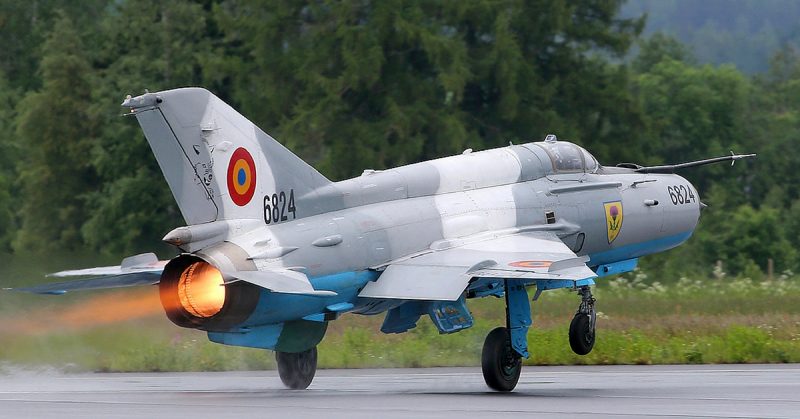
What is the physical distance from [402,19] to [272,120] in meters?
5.67

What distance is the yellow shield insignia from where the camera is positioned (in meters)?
17.5

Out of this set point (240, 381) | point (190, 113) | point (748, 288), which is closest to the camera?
point (190, 113)

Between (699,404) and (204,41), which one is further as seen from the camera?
(204,41)

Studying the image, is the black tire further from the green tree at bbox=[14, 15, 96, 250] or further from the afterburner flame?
the green tree at bbox=[14, 15, 96, 250]

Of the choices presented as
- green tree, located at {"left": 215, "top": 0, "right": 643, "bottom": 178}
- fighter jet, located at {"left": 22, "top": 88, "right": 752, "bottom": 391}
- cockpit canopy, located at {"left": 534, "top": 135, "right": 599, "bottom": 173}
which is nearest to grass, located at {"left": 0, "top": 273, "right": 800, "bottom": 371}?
fighter jet, located at {"left": 22, "top": 88, "right": 752, "bottom": 391}

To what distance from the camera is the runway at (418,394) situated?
40.7ft

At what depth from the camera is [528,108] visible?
135ft

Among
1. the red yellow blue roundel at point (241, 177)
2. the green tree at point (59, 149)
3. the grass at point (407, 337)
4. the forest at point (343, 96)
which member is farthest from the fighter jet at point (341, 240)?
the green tree at point (59, 149)

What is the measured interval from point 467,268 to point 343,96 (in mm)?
26902

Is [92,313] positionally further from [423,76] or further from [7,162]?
[7,162]

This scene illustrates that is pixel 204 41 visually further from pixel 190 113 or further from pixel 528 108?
pixel 190 113

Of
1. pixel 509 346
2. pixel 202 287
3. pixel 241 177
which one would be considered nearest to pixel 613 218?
pixel 509 346

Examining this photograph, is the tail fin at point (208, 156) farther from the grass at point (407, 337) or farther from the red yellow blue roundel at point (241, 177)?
the grass at point (407, 337)

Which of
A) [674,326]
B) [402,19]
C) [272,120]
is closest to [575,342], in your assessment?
[674,326]
